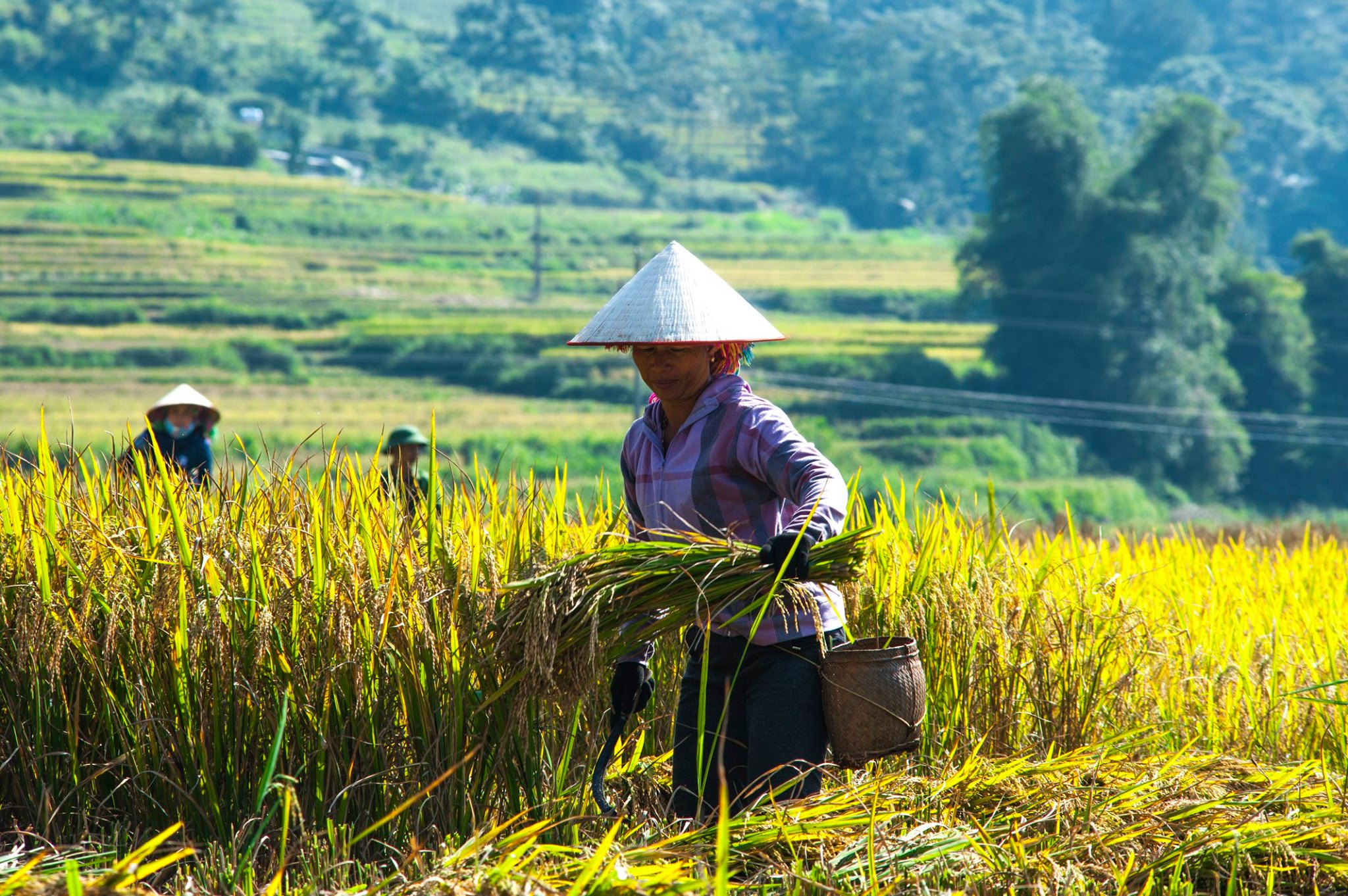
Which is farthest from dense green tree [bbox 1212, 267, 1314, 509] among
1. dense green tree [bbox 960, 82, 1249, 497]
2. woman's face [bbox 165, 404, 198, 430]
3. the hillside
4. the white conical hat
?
the white conical hat

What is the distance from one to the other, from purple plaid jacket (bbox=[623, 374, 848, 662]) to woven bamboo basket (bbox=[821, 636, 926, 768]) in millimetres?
111

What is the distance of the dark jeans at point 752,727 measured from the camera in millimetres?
2625

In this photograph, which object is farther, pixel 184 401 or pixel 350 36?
pixel 350 36

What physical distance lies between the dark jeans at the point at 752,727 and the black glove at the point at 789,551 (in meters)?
0.21

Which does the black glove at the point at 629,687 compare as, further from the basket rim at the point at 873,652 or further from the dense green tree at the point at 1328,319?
the dense green tree at the point at 1328,319

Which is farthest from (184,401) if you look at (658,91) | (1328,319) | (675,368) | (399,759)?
(658,91)

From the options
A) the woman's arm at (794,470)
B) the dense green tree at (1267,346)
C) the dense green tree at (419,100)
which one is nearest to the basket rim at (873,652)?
the woman's arm at (794,470)

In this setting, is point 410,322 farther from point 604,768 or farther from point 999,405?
point 604,768

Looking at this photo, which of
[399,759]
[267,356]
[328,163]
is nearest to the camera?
[399,759]

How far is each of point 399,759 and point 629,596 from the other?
0.64 m

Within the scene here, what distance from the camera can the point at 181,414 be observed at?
5.95m

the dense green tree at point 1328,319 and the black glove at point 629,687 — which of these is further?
the dense green tree at point 1328,319

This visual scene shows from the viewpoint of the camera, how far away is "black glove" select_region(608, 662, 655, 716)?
8.92ft

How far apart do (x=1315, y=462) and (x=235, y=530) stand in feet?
152
